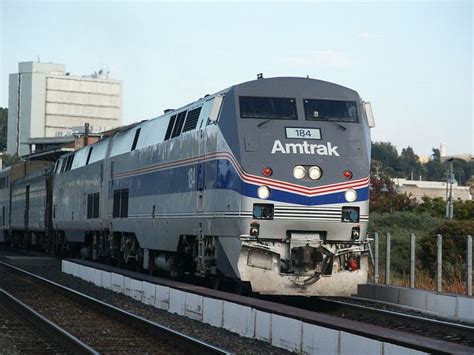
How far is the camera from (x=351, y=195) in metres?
16.1

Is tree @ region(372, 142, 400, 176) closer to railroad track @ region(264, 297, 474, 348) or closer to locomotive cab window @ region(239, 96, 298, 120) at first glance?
railroad track @ region(264, 297, 474, 348)

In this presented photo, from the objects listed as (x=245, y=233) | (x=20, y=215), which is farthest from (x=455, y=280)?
(x=20, y=215)

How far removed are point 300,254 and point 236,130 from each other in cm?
244

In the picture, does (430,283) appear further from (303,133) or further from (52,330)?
(52,330)

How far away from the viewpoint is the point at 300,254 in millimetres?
15734

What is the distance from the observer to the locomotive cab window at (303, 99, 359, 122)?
16.7 metres

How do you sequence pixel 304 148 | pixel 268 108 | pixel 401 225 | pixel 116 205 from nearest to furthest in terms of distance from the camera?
pixel 304 148, pixel 268 108, pixel 116 205, pixel 401 225

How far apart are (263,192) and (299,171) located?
759 millimetres

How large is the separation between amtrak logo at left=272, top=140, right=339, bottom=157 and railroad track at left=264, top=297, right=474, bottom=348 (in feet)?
9.27

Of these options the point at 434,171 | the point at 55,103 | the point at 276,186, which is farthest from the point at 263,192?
the point at 55,103

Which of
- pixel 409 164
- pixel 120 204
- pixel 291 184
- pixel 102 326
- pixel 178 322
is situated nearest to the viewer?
pixel 102 326

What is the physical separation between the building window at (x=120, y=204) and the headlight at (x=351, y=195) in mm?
9032

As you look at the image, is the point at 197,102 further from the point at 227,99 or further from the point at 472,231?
the point at 472,231

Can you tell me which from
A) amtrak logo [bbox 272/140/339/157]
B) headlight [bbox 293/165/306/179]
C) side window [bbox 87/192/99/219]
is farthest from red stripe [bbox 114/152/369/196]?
side window [bbox 87/192/99/219]
